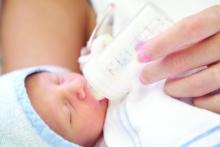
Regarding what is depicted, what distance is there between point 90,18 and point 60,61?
0.68ft

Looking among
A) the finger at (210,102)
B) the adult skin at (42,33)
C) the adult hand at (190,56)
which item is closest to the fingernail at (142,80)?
the adult hand at (190,56)

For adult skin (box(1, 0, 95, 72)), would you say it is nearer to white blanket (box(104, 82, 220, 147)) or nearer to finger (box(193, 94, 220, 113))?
white blanket (box(104, 82, 220, 147))

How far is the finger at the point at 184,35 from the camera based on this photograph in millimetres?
719

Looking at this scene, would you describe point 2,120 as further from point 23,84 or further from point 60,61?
point 60,61

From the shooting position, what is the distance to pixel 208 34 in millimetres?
729

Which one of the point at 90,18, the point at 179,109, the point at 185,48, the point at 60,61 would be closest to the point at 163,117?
the point at 179,109

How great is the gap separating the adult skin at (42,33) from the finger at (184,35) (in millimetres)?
461


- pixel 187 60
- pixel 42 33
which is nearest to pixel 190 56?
pixel 187 60

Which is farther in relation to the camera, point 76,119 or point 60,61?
point 60,61

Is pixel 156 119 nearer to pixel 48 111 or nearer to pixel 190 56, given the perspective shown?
pixel 190 56

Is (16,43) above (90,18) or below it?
above

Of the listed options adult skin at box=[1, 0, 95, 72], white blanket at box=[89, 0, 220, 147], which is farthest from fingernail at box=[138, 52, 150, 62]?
adult skin at box=[1, 0, 95, 72]

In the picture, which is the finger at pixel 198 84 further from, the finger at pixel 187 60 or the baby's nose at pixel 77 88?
the baby's nose at pixel 77 88

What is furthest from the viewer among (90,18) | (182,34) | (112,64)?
(90,18)
